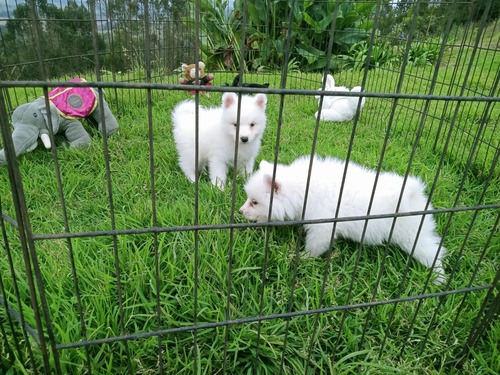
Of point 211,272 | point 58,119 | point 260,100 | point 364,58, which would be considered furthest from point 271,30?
point 211,272

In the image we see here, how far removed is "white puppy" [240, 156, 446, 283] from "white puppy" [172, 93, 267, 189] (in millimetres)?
669

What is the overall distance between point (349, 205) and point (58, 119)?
2.93 metres

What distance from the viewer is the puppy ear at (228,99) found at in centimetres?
283

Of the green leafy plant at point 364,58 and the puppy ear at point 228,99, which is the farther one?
the green leafy plant at point 364,58

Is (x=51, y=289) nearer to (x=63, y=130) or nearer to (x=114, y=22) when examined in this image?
(x=63, y=130)

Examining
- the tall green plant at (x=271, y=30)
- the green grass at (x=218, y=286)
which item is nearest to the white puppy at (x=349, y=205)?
the green grass at (x=218, y=286)

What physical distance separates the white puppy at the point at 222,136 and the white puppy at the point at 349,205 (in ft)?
2.19

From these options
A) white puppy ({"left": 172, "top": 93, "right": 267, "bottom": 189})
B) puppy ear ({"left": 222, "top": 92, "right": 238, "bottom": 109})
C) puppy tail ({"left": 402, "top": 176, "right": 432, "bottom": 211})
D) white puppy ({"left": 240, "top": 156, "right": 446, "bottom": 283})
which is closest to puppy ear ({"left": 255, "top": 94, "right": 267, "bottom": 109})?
white puppy ({"left": 172, "top": 93, "right": 267, "bottom": 189})

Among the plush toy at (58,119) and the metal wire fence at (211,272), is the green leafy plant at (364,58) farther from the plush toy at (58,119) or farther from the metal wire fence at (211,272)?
the plush toy at (58,119)

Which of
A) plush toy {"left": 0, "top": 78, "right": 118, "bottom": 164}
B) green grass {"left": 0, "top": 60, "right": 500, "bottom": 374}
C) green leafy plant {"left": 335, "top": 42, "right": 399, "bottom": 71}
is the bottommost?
green grass {"left": 0, "top": 60, "right": 500, "bottom": 374}

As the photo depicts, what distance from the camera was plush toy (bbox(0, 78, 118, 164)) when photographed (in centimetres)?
327

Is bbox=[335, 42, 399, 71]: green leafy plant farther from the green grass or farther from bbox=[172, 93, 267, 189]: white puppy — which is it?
the green grass

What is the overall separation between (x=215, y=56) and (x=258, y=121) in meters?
4.84

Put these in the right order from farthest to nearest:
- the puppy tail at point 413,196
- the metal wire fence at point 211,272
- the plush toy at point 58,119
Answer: the plush toy at point 58,119, the puppy tail at point 413,196, the metal wire fence at point 211,272
